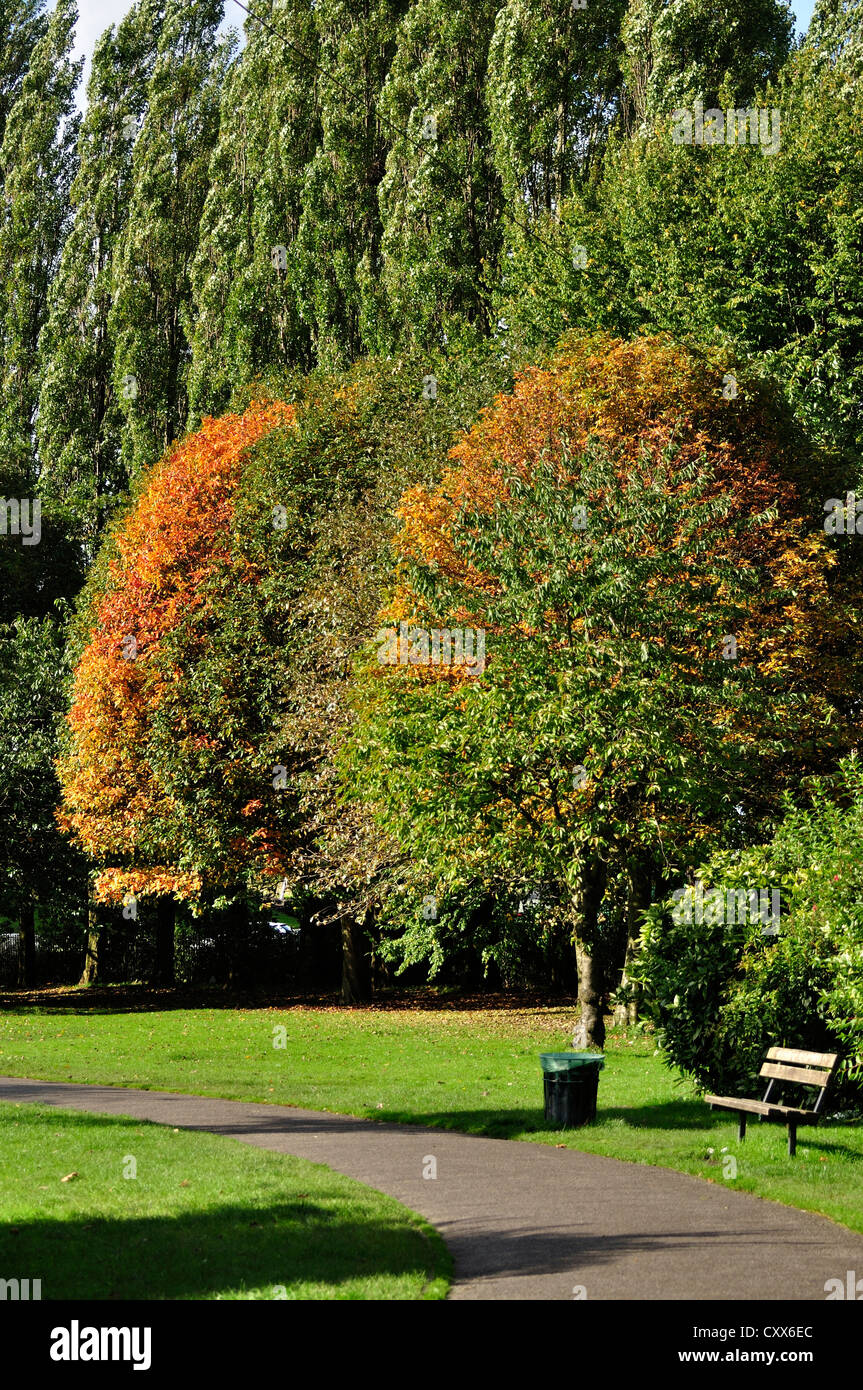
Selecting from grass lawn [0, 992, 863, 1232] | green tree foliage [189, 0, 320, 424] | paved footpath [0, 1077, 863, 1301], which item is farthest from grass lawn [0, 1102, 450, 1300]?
green tree foliage [189, 0, 320, 424]

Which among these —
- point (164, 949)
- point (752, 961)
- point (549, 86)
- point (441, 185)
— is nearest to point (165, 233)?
point (441, 185)

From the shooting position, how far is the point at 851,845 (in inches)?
467

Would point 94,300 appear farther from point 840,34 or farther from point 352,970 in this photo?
point 352,970

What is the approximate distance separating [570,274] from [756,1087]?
2172 cm

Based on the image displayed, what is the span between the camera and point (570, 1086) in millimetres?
12797

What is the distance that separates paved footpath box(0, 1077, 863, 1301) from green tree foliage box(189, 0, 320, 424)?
31.1 metres

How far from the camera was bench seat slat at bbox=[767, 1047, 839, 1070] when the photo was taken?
10766 millimetres

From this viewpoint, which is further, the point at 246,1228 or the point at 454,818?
the point at 454,818

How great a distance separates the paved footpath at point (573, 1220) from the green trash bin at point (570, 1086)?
769mm

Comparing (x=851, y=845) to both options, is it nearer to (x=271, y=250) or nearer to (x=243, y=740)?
(x=243, y=740)

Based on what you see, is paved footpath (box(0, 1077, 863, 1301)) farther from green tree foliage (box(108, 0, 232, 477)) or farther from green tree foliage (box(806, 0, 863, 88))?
green tree foliage (box(108, 0, 232, 477))

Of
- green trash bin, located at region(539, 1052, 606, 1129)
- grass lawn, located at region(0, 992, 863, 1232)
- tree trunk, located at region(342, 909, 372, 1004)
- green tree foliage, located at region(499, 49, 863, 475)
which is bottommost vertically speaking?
tree trunk, located at region(342, 909, 372, 1004)

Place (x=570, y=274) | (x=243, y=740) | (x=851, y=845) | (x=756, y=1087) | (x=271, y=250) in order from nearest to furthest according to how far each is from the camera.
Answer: (x=851, y=845)
(x=756, y=1087)
(x=243, y=740)
(x=570, y=274)
(x=271, y=250)
